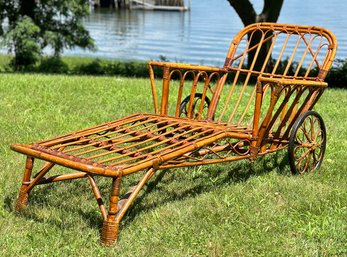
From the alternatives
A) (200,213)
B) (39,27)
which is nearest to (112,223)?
(200,213)

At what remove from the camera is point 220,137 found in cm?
404

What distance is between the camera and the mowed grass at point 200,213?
329 cm

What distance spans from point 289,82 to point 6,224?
2087 mm

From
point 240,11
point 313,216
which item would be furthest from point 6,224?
point 240,11

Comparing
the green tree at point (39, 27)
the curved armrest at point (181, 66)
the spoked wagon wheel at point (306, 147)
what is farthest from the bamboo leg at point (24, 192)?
the green tree at point (39, 27)

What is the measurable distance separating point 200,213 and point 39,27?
1301cm

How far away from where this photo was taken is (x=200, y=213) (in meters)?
3.76

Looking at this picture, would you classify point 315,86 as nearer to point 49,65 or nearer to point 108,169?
point 108,169

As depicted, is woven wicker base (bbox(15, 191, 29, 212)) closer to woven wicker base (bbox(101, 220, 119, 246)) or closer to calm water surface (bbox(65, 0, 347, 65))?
woven wicker base (bbox(101, 220, 119, 246))

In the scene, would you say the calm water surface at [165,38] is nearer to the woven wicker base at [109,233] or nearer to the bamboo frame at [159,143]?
the bamboo frame at [159,143]

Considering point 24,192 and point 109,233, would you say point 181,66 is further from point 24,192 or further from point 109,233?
point 109,233

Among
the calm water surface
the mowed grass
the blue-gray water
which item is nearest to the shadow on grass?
the mowed grass

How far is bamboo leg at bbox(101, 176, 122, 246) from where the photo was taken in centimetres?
327

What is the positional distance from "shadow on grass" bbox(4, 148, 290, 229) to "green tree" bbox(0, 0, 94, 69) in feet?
37.3
